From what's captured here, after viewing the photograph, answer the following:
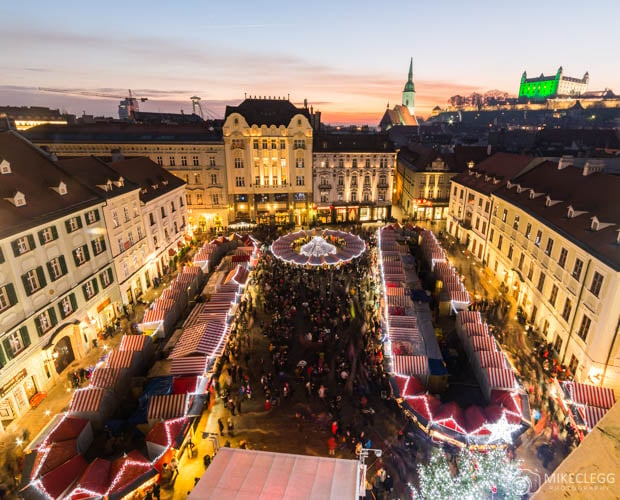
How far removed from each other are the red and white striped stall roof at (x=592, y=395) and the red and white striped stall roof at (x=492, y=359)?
359 cm

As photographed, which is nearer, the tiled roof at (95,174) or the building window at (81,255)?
the building window at (81,255)

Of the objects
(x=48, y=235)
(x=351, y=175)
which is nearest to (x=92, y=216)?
(x=48, y=235)

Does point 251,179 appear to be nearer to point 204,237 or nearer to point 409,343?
point 204,237

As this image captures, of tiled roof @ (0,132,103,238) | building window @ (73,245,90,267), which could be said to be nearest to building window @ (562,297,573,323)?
building window @ (73,245,90,267)

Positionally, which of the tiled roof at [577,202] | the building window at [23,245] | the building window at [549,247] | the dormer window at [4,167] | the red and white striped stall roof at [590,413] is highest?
the dormer window at [4,167]

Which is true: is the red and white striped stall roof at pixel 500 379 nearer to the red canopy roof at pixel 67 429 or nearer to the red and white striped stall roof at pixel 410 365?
the red and white striped stall roof at pixel 410 365

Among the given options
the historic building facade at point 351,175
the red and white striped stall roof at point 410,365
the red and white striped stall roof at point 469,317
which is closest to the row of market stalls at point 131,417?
the red and white striped stall roof at point 410,365

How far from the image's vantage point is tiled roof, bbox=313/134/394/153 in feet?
197

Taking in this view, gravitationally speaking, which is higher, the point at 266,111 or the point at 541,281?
the point at 266,111

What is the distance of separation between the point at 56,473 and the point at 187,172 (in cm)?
4664

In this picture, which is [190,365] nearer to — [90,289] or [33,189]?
[90,289]

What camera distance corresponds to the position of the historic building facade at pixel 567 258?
2320cm

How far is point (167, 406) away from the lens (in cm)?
2020

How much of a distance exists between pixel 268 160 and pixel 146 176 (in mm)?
20249
